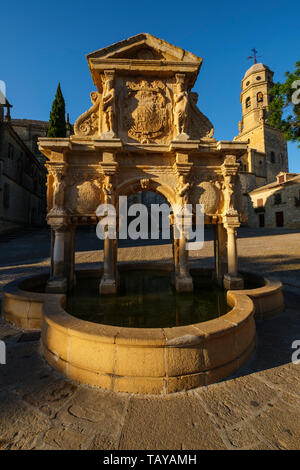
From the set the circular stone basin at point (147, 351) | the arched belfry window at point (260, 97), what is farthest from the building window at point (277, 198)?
the circular stone basin at point (147, 351)

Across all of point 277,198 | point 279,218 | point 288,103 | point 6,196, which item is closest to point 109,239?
point 288,103

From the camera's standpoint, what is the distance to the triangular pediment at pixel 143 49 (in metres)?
5.82

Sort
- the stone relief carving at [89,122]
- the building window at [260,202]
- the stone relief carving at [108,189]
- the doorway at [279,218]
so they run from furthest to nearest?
the building window at [260,202], the doorway at [279,218], the stone relief carving at [89,122], the stone relief carving at [108,189]

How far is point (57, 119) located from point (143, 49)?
2644 centimetres

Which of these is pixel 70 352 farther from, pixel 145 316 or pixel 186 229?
pixel 186 229

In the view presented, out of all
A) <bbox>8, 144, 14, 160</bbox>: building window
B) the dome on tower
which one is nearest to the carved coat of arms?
<bbox>8, 144, 14, 160</bbox>: building window

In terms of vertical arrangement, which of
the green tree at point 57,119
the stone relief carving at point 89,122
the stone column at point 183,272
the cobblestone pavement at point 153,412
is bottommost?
the cobblestone pavement at point 153,412

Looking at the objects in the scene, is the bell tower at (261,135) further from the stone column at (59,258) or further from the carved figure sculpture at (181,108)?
the stone column at (59,258)

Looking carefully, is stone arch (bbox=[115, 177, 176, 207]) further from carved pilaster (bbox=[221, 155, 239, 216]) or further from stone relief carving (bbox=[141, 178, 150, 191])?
carved pilaster (bbox=[221, 155, 239, 216])

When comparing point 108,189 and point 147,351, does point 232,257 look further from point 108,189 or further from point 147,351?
point 147,351

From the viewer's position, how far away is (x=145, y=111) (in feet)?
19.8

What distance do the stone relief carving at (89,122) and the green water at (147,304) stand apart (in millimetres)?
4732

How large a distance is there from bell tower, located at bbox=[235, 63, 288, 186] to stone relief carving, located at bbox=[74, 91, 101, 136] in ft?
135

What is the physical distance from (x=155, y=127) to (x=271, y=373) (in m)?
6.28
